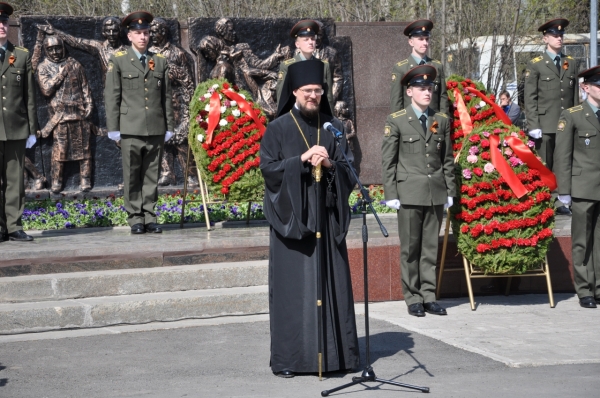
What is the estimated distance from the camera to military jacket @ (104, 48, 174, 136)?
1124 cm

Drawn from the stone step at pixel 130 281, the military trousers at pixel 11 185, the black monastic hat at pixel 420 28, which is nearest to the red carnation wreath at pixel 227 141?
the stone step at pixel 130 281

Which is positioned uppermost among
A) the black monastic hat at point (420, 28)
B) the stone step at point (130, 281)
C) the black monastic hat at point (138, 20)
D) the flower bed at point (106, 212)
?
the black monastic hat at point (138, 20)

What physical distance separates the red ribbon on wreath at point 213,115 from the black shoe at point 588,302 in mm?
4409

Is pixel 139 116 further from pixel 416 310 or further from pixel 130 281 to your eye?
pixel 416 310

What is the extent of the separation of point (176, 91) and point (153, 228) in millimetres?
3608

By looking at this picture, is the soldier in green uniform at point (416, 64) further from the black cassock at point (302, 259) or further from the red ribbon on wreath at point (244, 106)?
the black cassock at point (302, 259)

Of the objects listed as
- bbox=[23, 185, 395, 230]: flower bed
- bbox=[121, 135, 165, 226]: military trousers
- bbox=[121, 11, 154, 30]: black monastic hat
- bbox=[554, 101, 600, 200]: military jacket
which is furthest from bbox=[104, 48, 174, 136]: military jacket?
bbox=[554, 101, 600, 200]: military jacket

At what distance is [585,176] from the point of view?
9867 millimetres

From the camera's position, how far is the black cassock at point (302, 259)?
707cm

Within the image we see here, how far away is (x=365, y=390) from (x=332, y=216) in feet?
4.12

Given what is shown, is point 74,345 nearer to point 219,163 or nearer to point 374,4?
point 219,163

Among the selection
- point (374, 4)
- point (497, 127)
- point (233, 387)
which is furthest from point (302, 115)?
point (374, 4)

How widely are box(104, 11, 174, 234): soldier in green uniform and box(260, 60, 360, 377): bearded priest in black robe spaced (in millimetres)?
4251

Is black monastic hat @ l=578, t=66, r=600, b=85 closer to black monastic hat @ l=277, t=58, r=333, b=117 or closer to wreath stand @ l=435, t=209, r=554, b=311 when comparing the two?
wreath stand @ l=435, t=209, r=554, b=311
